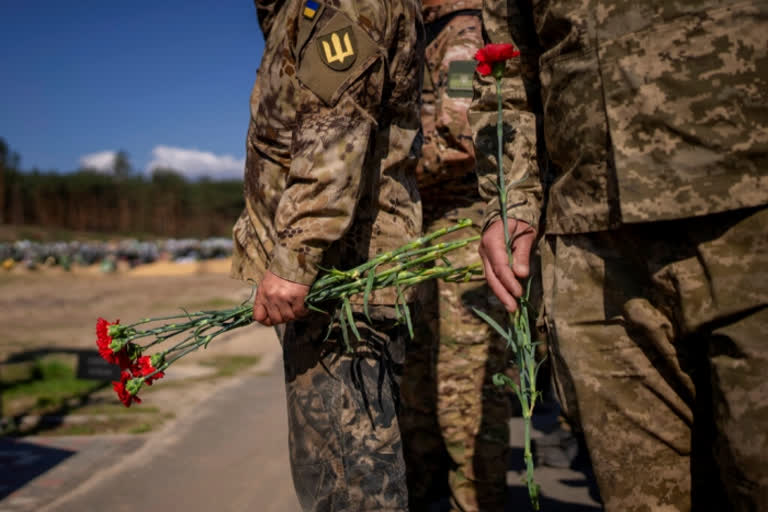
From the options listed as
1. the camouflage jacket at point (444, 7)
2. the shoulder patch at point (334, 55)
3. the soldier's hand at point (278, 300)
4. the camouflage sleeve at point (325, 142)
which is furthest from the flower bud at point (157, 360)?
the camouflage jacket at point (444, 7)

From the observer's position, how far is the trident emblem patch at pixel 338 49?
171 cm

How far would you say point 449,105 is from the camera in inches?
101

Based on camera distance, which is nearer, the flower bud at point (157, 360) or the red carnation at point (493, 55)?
the red carnation at point (493, 55)

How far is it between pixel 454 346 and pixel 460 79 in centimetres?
102

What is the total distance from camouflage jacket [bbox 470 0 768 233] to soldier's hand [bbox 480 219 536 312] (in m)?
0.07

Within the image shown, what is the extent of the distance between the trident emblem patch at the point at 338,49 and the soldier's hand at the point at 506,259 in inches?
22.4

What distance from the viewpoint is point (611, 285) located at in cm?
139

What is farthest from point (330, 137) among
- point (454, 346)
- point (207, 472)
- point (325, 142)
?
point (207, 472)

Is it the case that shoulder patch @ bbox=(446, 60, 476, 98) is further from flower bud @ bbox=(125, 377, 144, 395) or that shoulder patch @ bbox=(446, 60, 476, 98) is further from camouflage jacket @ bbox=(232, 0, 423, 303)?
flower bud @ bbox=(125, 377, 144, 395)

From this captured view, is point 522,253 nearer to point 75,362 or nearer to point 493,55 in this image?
point 493,55

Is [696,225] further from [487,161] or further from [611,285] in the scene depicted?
[487,161]

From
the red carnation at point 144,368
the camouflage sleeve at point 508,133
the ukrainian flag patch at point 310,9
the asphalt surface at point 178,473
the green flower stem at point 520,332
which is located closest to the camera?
the green flower stem at point 520,332

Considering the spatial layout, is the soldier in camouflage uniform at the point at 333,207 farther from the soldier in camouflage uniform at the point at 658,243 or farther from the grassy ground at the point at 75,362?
the grassy ground at the point at 75,362

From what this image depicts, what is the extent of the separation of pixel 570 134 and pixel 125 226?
4445cm
